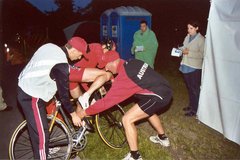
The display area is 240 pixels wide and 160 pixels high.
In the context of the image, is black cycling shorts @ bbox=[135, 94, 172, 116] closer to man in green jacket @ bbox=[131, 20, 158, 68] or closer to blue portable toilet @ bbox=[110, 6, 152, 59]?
man in green jacket @ bbox=[131, 20, 158, 68]

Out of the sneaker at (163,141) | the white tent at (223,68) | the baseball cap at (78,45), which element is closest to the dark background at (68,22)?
the baseball cap at (78,45)

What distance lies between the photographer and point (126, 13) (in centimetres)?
1244

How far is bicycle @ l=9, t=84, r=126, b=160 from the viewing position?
4.82m

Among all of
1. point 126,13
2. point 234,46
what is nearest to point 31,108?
point 234,46

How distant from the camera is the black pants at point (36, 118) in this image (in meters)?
4.29

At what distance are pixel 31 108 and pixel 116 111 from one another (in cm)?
218

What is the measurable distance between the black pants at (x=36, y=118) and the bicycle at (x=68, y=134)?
338 millimetres

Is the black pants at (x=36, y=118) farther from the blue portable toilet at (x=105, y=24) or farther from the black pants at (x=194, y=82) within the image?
the blue portable toilet at (x=105, y=24)

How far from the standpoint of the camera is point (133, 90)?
187 inches

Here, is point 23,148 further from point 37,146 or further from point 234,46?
point 234,46

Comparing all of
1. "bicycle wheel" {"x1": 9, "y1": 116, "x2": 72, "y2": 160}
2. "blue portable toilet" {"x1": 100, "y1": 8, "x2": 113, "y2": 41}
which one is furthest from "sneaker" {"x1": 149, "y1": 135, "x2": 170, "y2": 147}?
"blue portable toilet" {"x1": 100, "y1": 8, "x2": 113, "y2": 41}

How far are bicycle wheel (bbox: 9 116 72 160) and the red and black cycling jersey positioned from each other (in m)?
0.62

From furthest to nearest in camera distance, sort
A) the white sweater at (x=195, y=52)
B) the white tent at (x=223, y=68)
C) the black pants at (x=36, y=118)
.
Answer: the white sweater at (x=195, y=52) → the white tent at (x=223, y=68) → the black pants at (x=36, y=118)

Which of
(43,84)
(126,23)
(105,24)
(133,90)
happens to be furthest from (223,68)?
(105,24)
